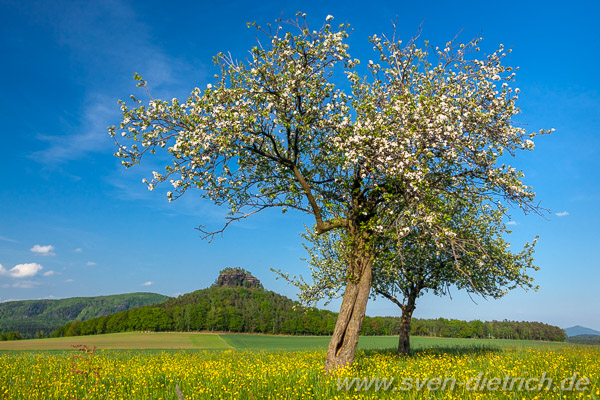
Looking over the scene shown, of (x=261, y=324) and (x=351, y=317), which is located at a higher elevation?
(x=351, y=317)

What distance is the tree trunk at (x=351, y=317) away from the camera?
15086 millimetres

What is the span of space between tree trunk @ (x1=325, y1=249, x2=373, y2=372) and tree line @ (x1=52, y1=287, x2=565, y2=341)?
402ft

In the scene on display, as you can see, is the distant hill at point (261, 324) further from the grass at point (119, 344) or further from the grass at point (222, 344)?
the grass at point (119, 344)

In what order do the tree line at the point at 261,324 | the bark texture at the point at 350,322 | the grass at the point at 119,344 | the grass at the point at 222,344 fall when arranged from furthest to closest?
the tree line at the point at 261,324 < the grass at the point at 119,344 < the grass at the point at 222,344 < the bark texture at the point at 350,322

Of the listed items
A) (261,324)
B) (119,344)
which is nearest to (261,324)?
(261,324)

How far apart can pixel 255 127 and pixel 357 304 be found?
28.0 ft

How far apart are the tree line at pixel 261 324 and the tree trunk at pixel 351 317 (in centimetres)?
12242

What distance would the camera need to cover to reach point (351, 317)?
51.0 ft

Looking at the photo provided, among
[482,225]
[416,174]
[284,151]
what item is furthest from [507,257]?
[284,151]

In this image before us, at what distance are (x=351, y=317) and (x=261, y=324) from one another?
14160 centimetres

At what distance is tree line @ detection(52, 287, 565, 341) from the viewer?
128 m

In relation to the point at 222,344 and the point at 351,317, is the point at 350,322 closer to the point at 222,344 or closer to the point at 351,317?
the point at 351,317

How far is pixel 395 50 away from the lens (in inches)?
624

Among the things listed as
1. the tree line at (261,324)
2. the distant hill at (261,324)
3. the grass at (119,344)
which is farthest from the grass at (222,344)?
the tree line at (261,324)
